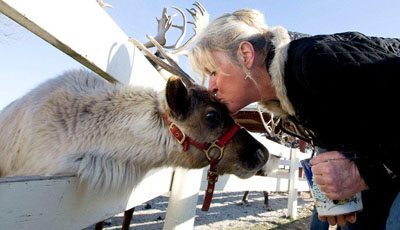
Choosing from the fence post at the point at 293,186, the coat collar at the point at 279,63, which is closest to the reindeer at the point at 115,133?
the coat collar at the point at 279,63

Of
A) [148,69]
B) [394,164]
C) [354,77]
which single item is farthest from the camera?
[148,69]

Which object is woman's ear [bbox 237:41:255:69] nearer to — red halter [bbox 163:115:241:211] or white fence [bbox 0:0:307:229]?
red halter [bbox 163:115:241:211]

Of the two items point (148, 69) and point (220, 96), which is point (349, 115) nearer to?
point (220, 96)

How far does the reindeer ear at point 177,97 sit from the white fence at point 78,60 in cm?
A: 27

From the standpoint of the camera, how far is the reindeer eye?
2.12 m

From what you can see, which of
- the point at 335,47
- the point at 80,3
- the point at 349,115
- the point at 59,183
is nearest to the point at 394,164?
the point at 349,115

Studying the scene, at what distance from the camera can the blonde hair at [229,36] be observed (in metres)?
1.88

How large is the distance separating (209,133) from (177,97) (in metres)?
0.28

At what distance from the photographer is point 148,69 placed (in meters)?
2.47

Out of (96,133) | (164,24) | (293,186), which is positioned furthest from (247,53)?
(164,24)

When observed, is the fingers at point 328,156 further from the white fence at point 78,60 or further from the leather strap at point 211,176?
the white fence at point 78,60

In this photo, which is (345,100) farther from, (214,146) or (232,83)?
(214,146)

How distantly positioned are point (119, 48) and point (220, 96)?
0.59 meters

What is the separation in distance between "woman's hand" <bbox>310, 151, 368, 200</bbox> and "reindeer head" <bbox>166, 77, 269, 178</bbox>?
2.48ft
